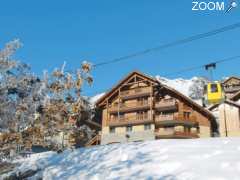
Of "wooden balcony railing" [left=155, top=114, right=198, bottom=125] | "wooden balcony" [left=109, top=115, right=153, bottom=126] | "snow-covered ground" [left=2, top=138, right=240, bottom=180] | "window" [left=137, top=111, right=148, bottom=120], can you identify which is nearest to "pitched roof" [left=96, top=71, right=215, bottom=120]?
"wooden balcony railing" [left=155, top=114, right=198, bottom=125]

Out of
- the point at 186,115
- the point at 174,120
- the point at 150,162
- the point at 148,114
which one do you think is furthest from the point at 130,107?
the point at 150,162

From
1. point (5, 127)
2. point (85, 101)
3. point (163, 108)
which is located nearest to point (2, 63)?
point (5, 127)

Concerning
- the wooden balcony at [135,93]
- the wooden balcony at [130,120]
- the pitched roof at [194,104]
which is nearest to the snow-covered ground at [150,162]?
the wooden balcony at [130,120]

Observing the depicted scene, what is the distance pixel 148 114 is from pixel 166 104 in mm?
2606

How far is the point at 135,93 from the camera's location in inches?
2247

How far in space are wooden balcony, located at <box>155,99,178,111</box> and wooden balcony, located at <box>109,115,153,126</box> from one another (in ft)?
6.72

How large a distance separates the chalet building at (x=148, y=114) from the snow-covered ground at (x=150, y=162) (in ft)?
115

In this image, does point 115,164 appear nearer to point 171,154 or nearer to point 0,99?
point 171,154

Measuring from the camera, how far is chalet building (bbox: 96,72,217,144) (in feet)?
174

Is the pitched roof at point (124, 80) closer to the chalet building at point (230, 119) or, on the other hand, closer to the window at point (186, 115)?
the window at point (186, 115)

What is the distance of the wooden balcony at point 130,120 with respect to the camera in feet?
177

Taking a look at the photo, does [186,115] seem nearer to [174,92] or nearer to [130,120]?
[174,92]

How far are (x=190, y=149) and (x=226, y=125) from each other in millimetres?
39293

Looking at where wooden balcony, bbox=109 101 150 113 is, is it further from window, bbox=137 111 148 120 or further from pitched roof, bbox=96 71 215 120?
pitched roof, bbox=96 71 215 120
